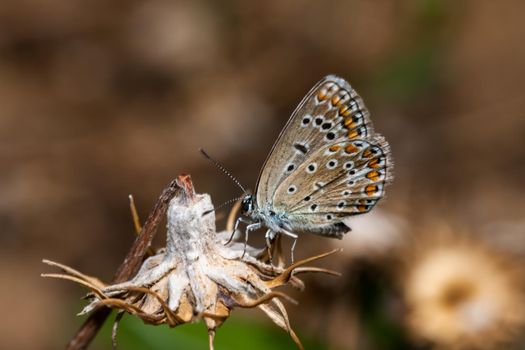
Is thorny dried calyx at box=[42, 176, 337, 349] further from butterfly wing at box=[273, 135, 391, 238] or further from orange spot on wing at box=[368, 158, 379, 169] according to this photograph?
orange spot on wing at box=[368, 158, 379, 169]

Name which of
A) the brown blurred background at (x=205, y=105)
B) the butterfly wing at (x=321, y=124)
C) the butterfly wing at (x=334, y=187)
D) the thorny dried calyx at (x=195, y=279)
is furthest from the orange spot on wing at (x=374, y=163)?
the brown blurred background at (x=205, y=105)

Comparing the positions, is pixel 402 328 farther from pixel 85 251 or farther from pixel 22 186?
pixel 22 186

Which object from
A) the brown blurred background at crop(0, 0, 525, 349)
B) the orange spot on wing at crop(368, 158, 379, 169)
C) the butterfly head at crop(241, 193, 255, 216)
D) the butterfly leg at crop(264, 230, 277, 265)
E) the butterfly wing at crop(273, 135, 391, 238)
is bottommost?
the butterfly leg at crop(264, 230, 277, 265)

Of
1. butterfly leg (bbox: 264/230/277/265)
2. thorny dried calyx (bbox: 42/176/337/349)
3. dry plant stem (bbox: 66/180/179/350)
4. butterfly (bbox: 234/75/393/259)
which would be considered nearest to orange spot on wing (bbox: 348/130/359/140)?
butterfly (bbox: 234/75/393/259)

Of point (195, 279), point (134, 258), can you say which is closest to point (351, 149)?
point (195, 279)

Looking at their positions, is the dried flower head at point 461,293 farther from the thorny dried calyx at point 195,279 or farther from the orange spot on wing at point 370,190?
the thorny dried calyx at point 195,279

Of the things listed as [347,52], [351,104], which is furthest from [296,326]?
[347,52]

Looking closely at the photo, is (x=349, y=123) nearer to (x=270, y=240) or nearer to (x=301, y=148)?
(x=301, y=148)
